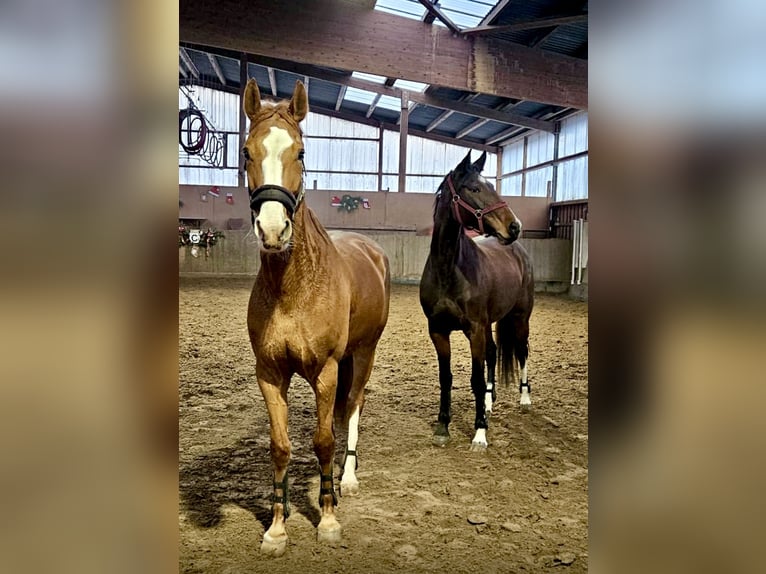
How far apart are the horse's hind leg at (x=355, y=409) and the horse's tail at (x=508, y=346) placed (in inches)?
57.3

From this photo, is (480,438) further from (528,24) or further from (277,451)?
(528,24)

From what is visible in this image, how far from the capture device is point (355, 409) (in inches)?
95.5

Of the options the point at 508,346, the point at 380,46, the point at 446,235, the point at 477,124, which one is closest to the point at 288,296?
the point at 446,235

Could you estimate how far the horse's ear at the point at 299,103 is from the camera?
155cm

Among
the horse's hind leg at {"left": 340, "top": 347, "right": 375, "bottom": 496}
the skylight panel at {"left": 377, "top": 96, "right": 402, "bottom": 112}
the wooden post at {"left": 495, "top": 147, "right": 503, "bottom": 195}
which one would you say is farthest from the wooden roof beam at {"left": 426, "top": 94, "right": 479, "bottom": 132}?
the horse's hind leg at {"left": 340, "top": 347, "right": 375, "bottom": 496}

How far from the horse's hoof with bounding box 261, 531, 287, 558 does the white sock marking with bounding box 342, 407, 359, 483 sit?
1.77ft

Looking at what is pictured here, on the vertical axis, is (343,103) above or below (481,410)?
above

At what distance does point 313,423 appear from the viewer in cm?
311

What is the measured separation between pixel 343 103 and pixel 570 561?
1344 centimetres

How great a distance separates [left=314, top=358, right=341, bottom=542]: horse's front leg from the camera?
5.92 feet
